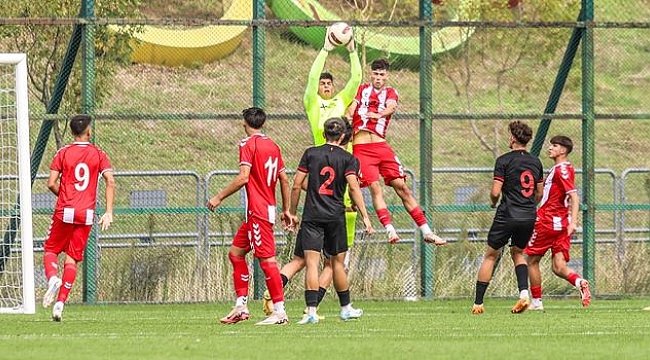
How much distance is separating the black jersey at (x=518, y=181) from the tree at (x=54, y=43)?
252 inches

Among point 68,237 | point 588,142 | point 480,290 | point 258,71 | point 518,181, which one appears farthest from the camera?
point 588,142

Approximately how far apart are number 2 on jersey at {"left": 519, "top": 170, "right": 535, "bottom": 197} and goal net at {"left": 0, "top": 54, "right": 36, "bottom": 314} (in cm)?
532

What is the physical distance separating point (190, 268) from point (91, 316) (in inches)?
133

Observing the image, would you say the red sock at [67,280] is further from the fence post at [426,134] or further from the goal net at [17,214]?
the fence post at [426,134]

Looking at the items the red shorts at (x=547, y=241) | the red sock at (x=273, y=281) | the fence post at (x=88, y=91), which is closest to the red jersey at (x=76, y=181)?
the red sock at (x=273, y=281)

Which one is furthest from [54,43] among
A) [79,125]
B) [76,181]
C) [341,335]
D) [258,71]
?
[341,335]

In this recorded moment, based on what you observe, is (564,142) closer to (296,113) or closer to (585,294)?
(585,294)

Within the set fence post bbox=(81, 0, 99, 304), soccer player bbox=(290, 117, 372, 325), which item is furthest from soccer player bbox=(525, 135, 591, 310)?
fence post bbox=(81, 0, 99, 304)

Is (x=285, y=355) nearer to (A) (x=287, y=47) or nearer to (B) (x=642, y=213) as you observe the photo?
(A) (x=287, y=47)

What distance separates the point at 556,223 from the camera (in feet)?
59.0

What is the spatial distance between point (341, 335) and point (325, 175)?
1.89 m

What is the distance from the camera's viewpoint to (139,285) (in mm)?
19922

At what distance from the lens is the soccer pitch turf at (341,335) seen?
39.3 feet

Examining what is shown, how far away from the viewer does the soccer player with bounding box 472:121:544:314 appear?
17.2m
